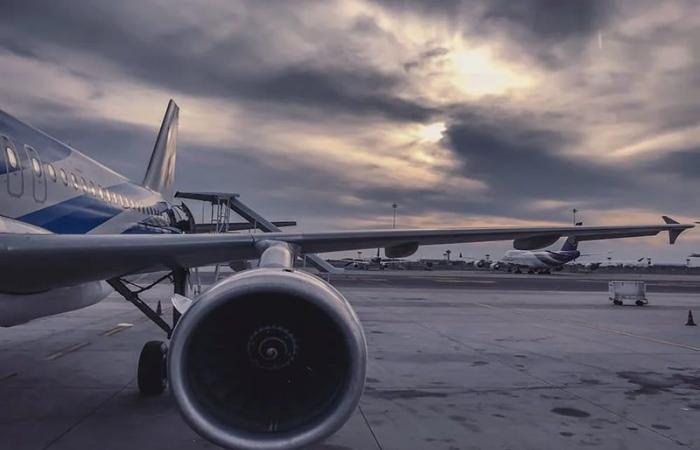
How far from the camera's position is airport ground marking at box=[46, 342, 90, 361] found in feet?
34.8

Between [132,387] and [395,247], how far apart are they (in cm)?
411

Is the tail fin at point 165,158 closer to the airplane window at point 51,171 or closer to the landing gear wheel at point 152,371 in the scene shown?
the landing gear wheel at point 152,371

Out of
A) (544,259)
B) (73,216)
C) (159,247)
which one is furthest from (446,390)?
(544,259)

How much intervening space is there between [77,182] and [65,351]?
5.26 meters

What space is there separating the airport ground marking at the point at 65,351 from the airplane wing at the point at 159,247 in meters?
4.99

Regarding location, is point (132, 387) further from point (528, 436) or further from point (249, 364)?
point (528, 436)

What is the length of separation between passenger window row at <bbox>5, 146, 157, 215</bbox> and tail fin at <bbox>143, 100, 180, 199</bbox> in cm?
323

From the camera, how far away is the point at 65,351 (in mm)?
11344

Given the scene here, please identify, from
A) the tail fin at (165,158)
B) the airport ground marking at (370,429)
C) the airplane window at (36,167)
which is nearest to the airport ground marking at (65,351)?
the tail fin at (165,158)

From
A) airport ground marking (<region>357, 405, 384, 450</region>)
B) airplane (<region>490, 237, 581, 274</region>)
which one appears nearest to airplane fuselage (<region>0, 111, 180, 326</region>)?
airport ground marking (<region>357, 405, 384, 450</region>)

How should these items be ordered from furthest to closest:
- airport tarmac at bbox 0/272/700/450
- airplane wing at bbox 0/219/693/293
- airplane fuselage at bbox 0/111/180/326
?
airport tarmac at bbox 0/272/700/450, airplane fuselage at bbox 0/111/180/326, airplane wing at bbox 0/219/693/293

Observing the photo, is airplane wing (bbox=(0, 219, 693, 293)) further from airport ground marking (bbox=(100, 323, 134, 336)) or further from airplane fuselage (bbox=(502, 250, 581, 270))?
airplane fuselage (bbox=(502, 250, 581, 270))

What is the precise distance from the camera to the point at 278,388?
4.39 metres

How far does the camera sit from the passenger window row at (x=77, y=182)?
587cm
